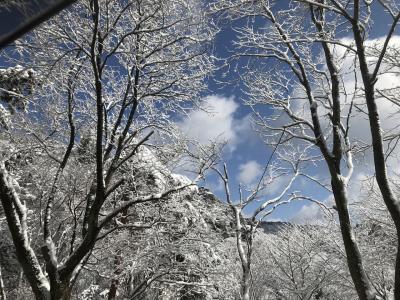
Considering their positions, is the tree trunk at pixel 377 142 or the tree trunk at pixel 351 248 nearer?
the tree trunk at pixel 377 142

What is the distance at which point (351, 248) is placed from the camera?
560 centimetres

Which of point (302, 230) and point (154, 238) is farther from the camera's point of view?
point (302, 230)

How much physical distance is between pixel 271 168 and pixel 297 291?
12081 millimetres

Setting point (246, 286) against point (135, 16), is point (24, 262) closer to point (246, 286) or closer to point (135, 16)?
point (135, 16)

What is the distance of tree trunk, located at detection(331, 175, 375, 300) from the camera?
5.29m

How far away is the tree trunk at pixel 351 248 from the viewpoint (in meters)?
5.29

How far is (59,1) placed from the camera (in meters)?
0.98

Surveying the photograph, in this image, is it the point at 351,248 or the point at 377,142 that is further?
the point at 351,248

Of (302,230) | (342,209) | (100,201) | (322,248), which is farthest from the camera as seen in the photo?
(302,230)

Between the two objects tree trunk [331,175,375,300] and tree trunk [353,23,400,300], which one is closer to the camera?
tree trunk [353,23,400,300]

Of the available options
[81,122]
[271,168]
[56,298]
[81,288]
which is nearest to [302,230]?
[81,288]

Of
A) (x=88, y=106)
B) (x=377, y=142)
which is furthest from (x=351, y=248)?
(x=88, y=106)

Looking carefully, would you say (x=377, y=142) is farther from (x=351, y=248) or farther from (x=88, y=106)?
(x=88, y=106)

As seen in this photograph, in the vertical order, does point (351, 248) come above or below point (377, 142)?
below
